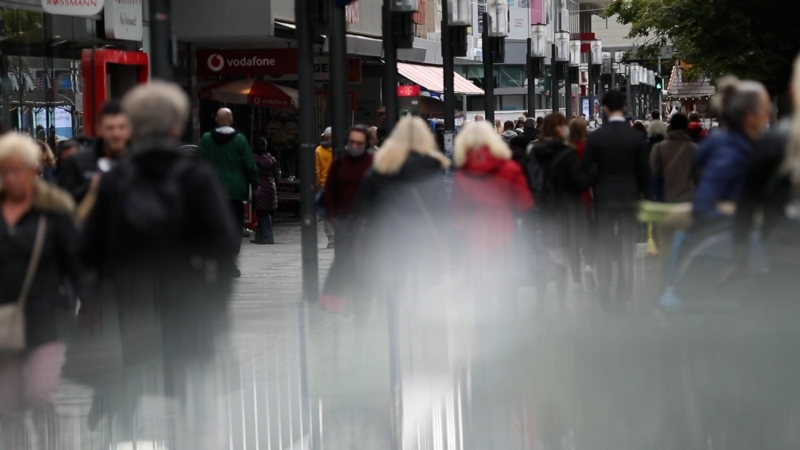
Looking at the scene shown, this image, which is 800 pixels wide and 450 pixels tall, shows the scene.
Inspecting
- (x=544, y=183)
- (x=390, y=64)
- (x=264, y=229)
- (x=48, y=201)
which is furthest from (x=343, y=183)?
(x=264, y=229)

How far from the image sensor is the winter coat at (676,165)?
14.7 meters

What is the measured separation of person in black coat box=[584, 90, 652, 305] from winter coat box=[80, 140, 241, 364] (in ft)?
22.8

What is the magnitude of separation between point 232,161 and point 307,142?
2533mm

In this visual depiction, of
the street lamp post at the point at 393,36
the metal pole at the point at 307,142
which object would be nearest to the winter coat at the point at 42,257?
the metal pole at the point at 307,142

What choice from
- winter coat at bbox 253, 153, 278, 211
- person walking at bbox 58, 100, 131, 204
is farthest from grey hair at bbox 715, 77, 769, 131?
winter coat at bbox 253, 153, 278, 211

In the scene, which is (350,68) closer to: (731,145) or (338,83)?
(338,83)

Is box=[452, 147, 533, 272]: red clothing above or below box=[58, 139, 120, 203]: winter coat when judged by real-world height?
below

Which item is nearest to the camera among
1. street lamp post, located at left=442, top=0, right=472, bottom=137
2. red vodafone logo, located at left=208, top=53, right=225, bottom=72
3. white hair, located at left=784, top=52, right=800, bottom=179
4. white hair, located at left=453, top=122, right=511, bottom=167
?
white hair, located at left=784, top=52, right=800, bottom=179

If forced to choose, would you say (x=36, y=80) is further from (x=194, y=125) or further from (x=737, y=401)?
(x=737, y=401)

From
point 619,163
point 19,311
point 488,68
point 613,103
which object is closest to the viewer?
point 19,311

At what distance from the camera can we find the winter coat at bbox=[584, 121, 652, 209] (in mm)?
12961

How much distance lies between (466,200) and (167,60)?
2646mm

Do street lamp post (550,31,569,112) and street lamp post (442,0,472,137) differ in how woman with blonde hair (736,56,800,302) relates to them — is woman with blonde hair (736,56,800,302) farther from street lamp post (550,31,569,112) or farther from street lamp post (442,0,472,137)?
street lamp post (550,31,569,112)

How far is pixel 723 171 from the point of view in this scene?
667 cm
